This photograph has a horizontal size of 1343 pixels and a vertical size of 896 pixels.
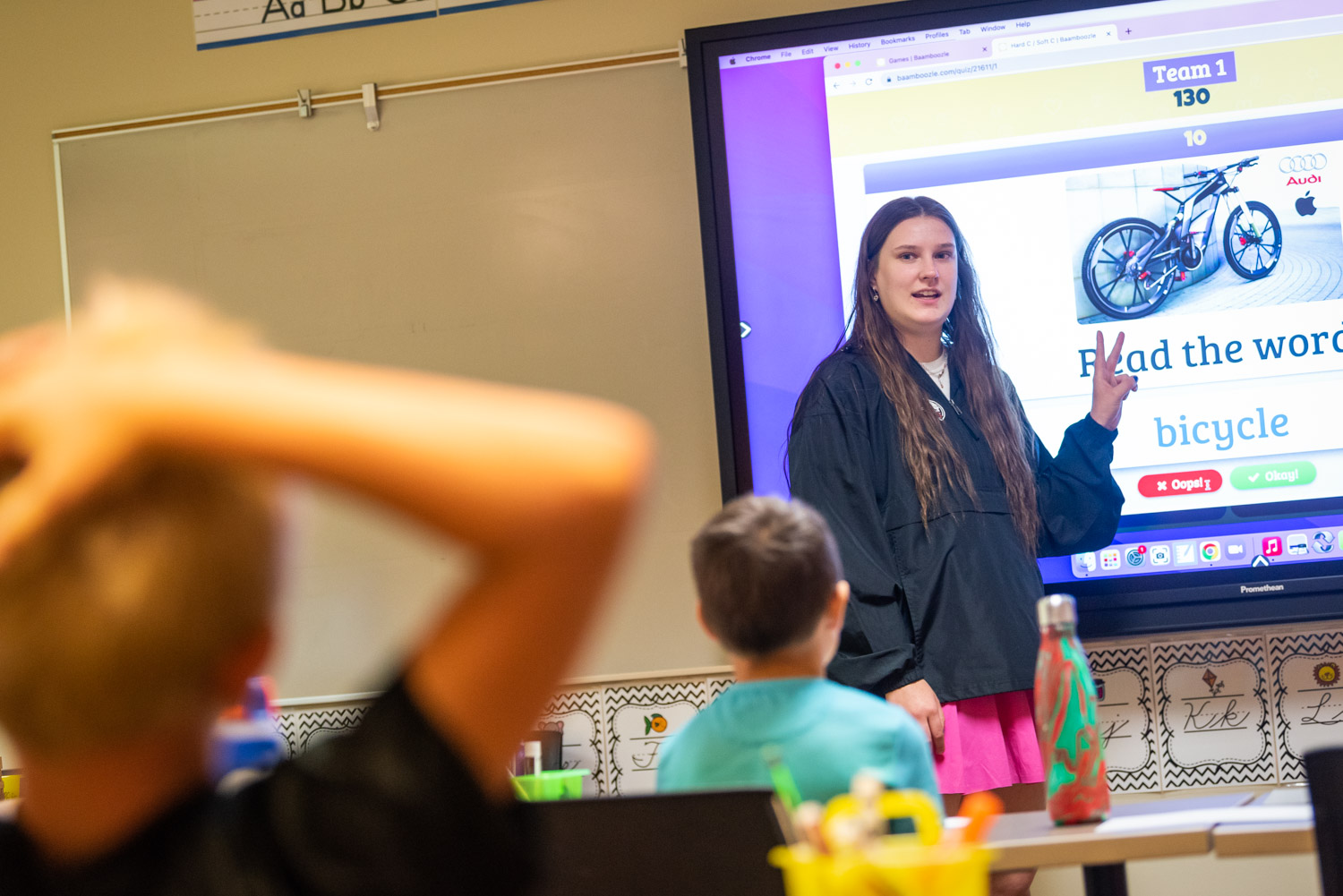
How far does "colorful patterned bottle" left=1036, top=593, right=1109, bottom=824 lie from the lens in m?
1.31

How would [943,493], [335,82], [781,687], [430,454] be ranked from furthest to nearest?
[335,82], [943,493], [781,687], [430,454]

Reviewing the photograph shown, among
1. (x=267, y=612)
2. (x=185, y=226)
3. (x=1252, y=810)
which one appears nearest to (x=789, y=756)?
(x=1252, y=810)

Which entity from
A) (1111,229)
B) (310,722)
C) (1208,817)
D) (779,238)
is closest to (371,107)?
(779,238)

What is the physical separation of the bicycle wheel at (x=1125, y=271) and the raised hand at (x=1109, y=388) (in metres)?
0.11

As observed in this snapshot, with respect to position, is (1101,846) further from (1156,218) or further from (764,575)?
(1156,218)

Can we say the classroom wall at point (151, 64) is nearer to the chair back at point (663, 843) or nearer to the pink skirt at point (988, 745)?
the pink skirt at point (988, 745)

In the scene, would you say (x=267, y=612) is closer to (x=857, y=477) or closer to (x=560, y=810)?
(x=560, y=810)

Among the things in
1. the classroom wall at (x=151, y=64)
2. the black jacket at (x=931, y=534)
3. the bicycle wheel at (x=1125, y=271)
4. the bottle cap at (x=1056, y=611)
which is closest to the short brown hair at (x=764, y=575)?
the bottle cap at (x=1056, y=611)

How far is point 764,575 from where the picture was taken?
150cm

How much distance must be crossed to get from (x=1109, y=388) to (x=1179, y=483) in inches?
10.0

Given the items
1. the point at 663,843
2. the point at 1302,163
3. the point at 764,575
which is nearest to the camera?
the point at 663,843

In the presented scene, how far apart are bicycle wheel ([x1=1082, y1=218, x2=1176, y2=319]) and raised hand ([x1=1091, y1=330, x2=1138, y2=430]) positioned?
4.2 inches

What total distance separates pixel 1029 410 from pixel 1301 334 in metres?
0.60

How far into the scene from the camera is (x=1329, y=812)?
986 mm
